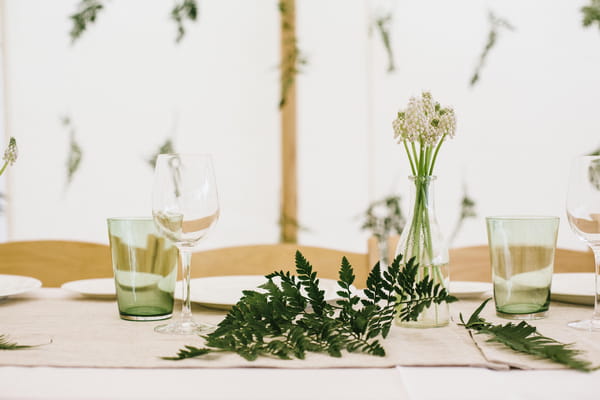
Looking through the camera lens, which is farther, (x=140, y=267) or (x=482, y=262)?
(x=482, y=262)

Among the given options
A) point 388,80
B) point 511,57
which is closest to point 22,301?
point 388,80

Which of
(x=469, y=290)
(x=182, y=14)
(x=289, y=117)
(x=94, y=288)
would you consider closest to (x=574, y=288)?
(x=469, y=290)

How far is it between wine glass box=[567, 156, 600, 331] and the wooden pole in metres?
1.89

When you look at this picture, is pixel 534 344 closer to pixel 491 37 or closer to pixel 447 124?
pixel 447 124

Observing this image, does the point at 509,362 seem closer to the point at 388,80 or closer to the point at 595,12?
the point at 388,80

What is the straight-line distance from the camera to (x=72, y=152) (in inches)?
104

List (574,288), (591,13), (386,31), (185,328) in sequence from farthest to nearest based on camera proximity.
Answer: (386,31) < (591,13) < (574,288) < (185,328)

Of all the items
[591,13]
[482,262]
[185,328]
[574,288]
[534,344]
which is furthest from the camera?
[591,13]

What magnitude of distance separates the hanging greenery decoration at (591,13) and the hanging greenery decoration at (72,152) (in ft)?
7.08

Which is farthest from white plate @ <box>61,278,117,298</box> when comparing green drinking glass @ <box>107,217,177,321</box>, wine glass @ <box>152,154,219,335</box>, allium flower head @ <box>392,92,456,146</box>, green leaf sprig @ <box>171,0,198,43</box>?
green leaf sprig @ <box>171,0,198,43</box>

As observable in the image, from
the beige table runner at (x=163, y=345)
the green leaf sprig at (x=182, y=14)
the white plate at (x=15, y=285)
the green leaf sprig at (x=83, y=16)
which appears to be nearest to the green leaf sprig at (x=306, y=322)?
the beige table runner at (x=163, y=345)

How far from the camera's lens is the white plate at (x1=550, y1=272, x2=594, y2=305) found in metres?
0.90

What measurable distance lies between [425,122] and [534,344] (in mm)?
283

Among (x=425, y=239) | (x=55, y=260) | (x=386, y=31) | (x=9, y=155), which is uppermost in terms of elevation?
(x=386, y=31)
